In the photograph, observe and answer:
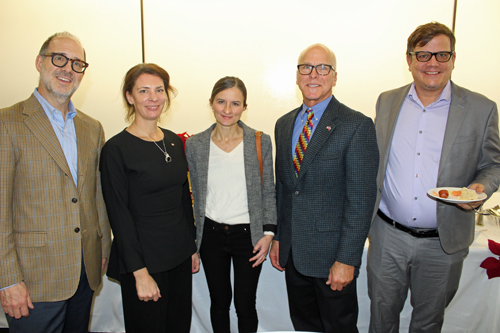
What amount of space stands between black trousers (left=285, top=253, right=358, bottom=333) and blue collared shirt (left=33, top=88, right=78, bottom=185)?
4.10 ft

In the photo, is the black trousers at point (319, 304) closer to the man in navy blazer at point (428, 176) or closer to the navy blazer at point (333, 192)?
the navy blazer at point (333, 192)

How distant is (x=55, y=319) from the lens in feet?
4.58

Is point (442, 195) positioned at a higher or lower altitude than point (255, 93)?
lower

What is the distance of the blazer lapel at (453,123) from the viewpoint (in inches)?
61.4

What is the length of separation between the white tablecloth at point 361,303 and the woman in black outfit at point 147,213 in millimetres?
581

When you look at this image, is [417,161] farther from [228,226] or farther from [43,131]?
[43,131]

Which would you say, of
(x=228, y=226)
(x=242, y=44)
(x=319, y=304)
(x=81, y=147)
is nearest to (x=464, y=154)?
(x=319, y=304)

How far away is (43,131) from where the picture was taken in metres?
1.35

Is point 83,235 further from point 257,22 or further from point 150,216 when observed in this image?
point 257,22

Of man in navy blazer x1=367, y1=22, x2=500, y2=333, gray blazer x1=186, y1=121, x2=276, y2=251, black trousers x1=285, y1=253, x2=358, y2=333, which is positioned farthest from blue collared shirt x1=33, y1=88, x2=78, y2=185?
man in navy blazer x1=367, y1=22, x2=500, y2=333

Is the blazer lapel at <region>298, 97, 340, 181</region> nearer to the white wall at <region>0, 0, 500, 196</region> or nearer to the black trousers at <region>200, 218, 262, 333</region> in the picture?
the black trousers at <region>200, 218, 262, 333</region>

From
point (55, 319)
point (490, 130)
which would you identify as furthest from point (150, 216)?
point (490, 130)

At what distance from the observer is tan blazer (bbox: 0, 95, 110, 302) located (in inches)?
49.8

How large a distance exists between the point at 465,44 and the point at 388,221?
241cm
